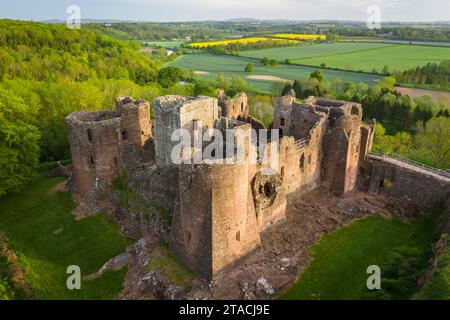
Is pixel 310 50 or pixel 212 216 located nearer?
pixel 212 216

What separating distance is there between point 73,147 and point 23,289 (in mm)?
11284

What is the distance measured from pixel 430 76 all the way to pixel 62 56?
67.6 m

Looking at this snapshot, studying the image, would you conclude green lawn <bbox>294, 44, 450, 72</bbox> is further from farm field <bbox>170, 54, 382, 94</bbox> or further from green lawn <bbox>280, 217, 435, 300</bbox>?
green lawn <bbox>280, 217, 435, 300</bbox>

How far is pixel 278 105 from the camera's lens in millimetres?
32500

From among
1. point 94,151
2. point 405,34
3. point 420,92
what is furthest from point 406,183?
point 405,34

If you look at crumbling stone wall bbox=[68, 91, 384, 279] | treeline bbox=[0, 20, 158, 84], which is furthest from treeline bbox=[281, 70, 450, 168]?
treeline bbox=[0, 20, 158, 84]

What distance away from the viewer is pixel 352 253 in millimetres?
24125

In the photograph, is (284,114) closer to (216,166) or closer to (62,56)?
(216,166)

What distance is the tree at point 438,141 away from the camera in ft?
126

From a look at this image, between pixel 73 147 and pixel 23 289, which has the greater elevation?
pixel 73 147

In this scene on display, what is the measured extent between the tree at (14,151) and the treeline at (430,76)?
222ft

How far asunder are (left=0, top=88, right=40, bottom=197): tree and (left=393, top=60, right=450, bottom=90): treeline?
67.7m
